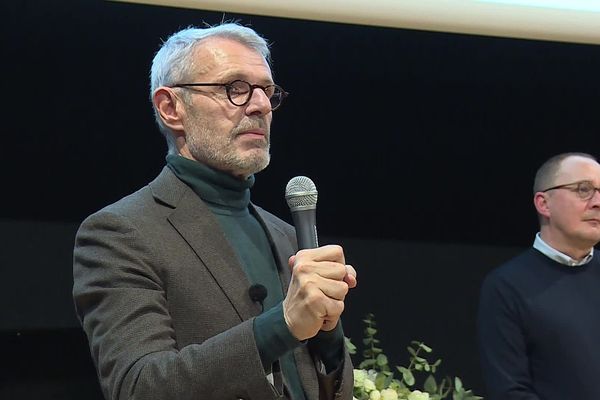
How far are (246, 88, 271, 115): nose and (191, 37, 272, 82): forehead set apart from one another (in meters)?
0.03

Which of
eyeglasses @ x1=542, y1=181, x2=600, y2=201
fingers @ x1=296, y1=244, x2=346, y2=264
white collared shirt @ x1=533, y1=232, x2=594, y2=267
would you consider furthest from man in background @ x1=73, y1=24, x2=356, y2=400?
eyeglasses @ x1=542, y1=181, x2=600, y2=201

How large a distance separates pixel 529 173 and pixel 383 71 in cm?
79

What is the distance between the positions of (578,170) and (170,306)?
2257mm

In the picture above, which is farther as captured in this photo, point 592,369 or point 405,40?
point 405,40

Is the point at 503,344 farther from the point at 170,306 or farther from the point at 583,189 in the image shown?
the point at 170,306

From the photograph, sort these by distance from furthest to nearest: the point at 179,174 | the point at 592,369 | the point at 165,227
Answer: the point at 592,369
the point at 179,174
the point at 165,227

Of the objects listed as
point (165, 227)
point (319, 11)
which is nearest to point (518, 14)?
point (319, 11)

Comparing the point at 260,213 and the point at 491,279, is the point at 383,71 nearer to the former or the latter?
the point at 491,279

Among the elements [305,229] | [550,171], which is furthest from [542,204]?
[305,229]

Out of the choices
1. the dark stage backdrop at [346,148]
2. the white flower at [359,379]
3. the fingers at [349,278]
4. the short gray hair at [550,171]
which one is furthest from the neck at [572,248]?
the fingers at [349,278]

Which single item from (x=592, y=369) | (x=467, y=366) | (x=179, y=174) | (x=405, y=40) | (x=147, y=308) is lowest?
(x=467, y=366)

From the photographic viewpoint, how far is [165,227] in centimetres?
165

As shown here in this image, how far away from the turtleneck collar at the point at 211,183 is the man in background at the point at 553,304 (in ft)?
5.10

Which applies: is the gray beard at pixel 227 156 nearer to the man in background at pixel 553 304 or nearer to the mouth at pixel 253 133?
the mouth at pixel 253 133
